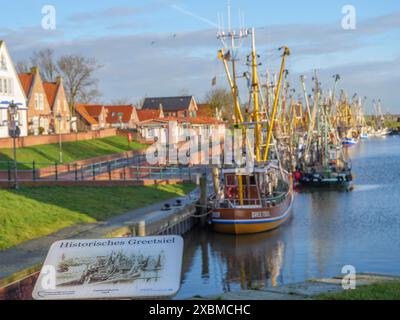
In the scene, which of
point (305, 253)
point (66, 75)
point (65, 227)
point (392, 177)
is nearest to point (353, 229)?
point (305, 253)

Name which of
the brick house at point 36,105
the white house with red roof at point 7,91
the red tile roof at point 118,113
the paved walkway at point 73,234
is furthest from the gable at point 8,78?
the red tile roof at point 118,113

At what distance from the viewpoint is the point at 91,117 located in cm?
10962

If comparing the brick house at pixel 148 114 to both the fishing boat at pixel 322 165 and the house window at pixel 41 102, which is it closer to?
the house window at pixel 41 102

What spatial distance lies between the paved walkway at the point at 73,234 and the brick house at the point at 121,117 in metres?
75.5

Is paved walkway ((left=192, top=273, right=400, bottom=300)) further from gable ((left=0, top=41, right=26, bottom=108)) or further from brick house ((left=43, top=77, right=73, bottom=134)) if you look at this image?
brick house ((left=43, top=77, right=73, bottom=134))

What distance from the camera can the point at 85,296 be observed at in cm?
1054

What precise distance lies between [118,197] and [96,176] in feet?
25.7

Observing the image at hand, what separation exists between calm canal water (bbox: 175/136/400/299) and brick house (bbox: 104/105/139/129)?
6984 centimetres

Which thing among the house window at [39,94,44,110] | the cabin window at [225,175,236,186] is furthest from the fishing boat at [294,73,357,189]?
the house window at [39,94,44,110]

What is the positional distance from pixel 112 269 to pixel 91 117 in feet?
Answer: 330

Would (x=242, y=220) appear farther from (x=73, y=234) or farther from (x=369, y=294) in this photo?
(x=369, y=294)

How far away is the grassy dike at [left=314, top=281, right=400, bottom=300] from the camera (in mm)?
13328

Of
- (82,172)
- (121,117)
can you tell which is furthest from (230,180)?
(121,117)

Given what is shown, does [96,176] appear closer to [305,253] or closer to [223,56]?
[223,56]
